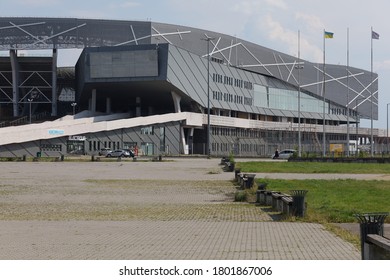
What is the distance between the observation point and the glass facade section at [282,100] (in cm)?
12962

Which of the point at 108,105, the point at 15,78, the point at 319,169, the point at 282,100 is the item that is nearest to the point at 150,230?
the point at 319,169

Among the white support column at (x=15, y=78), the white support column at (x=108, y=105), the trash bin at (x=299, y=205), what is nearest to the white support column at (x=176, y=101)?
the white support column at (x=108, y=105)

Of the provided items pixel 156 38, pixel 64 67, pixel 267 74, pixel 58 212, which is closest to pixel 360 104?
pixel 267 74

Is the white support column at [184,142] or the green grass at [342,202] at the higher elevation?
the white support column at [184,142]

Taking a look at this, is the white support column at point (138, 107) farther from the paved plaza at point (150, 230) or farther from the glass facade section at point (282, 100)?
the paved plaza at point (150, 230)

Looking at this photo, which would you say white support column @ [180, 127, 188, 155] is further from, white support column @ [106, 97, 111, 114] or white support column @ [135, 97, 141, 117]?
white support column @ [106, 97, 111, 114]

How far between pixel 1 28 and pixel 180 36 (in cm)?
3137

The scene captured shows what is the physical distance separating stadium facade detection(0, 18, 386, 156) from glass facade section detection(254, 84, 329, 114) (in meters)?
0.22

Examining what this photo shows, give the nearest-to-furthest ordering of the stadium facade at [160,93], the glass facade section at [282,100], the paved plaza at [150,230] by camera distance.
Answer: the paved plaza at [150,230] < the stadium facade at [160,93] < the glass facade section at [282,100]

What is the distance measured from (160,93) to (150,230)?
92.2m

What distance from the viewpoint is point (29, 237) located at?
1343cm

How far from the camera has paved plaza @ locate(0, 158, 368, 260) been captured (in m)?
11.1

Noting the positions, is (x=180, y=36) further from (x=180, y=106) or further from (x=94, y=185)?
(x=94, y=185)

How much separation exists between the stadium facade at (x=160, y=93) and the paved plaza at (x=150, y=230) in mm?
58477
